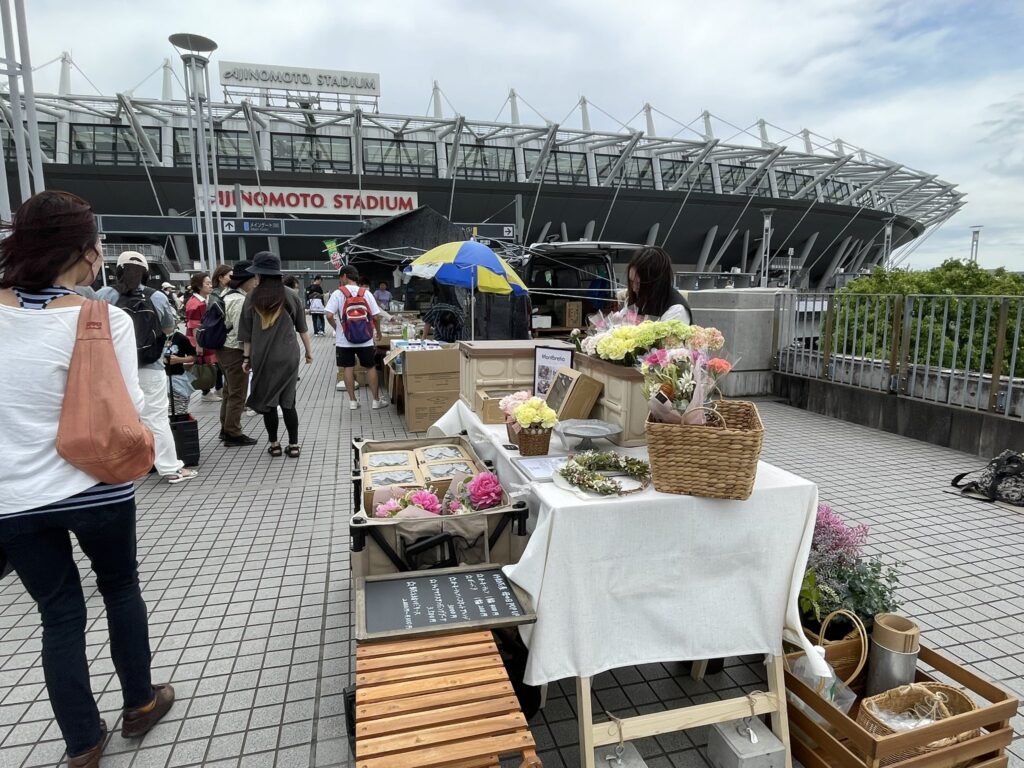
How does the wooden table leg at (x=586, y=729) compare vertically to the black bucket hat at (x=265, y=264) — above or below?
below

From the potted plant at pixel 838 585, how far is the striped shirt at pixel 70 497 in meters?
2.70

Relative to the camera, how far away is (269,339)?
5.73 meters

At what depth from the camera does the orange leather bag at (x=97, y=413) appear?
75.2 inches

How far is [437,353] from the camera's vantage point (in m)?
7.15

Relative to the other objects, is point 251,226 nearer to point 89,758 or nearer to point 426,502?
point 426,502

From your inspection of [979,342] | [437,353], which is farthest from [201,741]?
[979,342]

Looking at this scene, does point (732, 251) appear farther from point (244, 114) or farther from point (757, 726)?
point (757, 726)

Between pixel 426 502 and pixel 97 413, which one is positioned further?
pixel 426 502

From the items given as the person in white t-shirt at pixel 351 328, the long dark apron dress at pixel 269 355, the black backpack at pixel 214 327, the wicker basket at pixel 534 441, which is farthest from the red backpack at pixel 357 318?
the wicker basket at pixel 534 441

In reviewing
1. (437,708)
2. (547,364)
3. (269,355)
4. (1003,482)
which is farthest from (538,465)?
(1003,482)

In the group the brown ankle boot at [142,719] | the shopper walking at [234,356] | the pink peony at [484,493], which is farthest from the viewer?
the shopper walking at [234,356]

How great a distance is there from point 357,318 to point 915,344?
264 inches

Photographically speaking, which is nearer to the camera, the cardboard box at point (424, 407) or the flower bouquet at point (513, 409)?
the flower bouquet at point (513, 409)

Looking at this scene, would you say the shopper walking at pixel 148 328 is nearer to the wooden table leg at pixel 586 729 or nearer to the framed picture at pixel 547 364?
the framed picture at pixel 547 364
